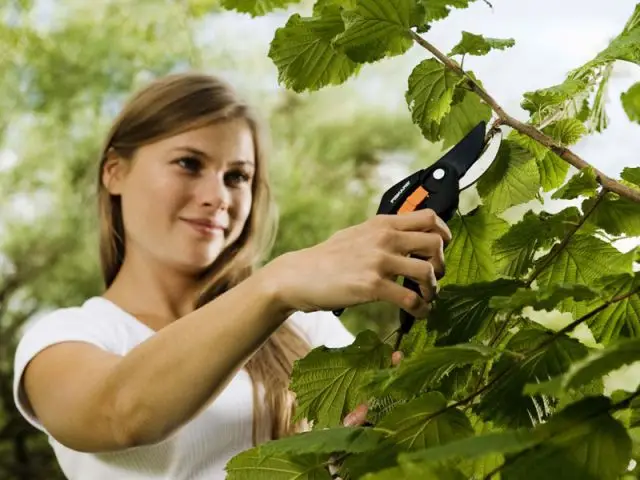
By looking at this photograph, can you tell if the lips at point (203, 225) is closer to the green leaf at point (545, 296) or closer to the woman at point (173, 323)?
the woman at point (173, 323)

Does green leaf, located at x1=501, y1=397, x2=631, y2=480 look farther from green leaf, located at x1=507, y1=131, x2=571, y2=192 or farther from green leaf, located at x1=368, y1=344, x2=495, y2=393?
green leaf, located at x1=507, y1=131, x2=571, y2=192

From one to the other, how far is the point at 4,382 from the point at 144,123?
17.2 ft

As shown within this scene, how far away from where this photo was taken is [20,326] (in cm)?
634

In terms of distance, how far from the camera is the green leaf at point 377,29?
0.47 metres

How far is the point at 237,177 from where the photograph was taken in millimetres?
1423

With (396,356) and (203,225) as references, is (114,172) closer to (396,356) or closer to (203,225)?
(203,225)

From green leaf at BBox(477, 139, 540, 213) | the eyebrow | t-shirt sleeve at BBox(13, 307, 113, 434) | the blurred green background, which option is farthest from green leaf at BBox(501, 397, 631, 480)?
the blurred green background

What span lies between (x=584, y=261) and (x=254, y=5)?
241 millimetres

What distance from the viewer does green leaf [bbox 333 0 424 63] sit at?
47 centimetres

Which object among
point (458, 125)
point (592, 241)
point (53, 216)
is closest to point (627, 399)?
point (592, 241)

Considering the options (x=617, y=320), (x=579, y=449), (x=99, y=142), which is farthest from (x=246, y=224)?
(x=99, y=142)

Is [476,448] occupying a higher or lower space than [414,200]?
lower

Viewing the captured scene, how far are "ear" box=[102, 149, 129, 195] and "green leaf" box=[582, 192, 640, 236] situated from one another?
111 cm

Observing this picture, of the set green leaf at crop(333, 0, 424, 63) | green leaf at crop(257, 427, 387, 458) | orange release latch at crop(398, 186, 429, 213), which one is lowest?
green leaf at crop(257, 427, 387, 458)
